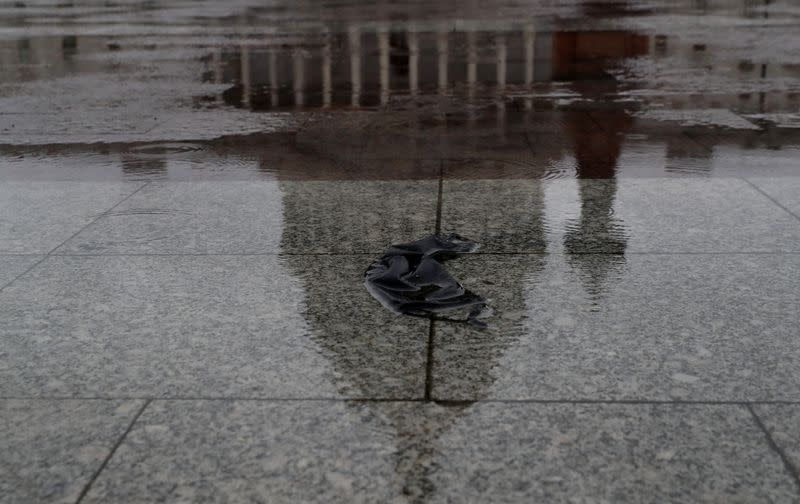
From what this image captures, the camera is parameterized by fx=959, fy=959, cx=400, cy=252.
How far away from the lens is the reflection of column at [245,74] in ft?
42.5

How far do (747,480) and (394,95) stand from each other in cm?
1023

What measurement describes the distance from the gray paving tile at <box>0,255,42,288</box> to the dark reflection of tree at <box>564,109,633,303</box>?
3.38 m

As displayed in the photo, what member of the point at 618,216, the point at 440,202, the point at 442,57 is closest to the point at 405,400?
the point at 618,216

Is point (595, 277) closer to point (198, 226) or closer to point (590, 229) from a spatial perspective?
point (590, 229)

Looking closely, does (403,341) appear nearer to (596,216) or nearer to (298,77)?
(596,216)

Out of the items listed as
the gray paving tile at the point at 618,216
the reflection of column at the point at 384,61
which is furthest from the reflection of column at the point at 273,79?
the gray paving tile at the point at 618,216

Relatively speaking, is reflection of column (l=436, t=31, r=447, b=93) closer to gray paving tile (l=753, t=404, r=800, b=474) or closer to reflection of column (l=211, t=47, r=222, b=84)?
reflection of column (l=211, t=47, r=222, b=84)

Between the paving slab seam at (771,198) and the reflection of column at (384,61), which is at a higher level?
the reflection of column at (384,61)

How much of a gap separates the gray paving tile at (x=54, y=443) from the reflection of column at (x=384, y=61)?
883cm

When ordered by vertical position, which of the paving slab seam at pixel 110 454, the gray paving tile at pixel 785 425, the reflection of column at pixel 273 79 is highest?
the reflection of column at pixel 273 79

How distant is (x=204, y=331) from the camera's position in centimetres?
488

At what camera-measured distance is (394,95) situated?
13.2 meters

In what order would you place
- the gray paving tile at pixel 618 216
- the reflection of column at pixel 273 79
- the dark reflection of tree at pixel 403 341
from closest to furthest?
the dark reflection of tree at pixel 403 341 → the gray paving tile at pixel 618 216 → the reflection of column at pixel 273 79

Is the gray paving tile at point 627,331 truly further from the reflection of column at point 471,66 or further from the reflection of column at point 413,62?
the reflection of column at point 413,62
